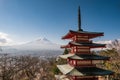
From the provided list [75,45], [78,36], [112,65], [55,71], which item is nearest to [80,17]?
[78,36]

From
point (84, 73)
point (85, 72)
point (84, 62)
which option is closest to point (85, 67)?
point (84, 62)

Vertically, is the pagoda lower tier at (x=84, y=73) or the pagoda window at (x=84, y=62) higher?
the pagoda window at (x=84, y=62)

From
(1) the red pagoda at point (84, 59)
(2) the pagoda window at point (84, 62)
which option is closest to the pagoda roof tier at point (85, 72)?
(1) the red pagoda at point (84, 59)

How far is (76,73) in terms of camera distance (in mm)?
14594

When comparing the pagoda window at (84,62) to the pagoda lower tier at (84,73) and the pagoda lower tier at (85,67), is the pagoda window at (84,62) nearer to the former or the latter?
the pagoda lower tier at (85,67)

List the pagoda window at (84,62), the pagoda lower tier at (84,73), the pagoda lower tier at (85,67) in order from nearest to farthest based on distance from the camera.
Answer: the pagoda lower tier at (84,73) < the pagoda lower tier at (85,67) < the pagoda window at (84,62)

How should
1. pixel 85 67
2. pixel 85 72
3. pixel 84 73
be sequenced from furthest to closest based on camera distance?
pixel 85 67 < pixel 85 72 < pixel 84 73

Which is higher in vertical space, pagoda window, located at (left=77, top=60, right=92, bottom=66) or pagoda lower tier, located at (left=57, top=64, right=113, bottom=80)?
pagoda window, located at (left=77, top=60, right=92, bottom=66)

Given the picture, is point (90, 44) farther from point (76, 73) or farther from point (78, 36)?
point (76, 73)

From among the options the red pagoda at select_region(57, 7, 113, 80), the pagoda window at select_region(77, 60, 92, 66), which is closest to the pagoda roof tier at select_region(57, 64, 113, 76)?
the red pagoda at select_region(57, 7, 113, 80)

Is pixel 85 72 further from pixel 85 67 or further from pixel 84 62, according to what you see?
pixel 84 62

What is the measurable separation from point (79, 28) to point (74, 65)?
409 cm

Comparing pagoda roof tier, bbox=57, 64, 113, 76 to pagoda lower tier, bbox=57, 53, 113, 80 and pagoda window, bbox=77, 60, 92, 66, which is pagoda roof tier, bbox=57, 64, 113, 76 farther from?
pagoda window, bbox=77, 60, 92, 66

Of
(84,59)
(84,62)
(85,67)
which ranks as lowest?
(85,67)
